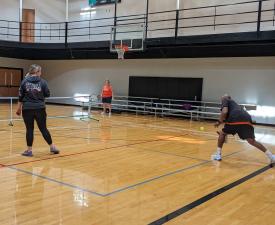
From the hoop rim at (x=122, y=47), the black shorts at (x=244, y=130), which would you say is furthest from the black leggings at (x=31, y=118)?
the hoop rim at (x=122, y=47)

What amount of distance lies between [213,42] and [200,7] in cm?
234

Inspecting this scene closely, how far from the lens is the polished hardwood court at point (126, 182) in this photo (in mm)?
3678

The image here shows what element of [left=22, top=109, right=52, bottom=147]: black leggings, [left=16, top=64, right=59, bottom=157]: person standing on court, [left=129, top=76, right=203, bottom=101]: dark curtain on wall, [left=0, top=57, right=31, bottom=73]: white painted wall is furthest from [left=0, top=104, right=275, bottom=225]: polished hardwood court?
[left=0, top=57, right=31, bottom=73]: white painted wall

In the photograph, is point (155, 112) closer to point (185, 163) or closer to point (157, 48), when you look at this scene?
point (157, 48)

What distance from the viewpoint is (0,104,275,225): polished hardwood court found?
368 centimetres

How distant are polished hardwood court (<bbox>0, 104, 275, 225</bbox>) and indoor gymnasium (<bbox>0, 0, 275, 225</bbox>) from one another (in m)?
0.02

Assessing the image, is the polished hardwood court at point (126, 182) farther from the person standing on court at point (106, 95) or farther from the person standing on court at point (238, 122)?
the person standing on court at point (106, 95)

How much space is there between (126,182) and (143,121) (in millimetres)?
8674

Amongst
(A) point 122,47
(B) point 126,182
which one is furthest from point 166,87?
(B) point 126,182

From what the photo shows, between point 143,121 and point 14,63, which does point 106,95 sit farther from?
point 14,63

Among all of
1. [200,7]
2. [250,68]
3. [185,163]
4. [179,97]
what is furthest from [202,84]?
[185,163]

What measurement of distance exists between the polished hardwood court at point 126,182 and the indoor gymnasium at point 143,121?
2 cm

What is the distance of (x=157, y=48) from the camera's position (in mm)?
15508

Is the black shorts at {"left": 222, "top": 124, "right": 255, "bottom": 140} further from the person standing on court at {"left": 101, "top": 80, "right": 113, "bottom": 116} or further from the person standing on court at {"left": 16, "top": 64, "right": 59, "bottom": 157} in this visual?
the person standing on court at {"left": 101, "top": 80, "right": 113, "bottom": 116}
